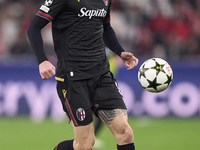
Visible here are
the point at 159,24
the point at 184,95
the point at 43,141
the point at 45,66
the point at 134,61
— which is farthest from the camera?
the point at 159,24

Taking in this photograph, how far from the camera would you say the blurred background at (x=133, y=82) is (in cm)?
800

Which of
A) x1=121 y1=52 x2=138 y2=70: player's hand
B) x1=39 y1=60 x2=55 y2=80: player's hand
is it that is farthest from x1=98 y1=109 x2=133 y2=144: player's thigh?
x1=39 y1=60 x2=55 y2=80: player's hand

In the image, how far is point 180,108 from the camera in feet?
31.7

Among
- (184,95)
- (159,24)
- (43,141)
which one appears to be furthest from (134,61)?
(159,24)

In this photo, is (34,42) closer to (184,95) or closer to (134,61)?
(134,61)

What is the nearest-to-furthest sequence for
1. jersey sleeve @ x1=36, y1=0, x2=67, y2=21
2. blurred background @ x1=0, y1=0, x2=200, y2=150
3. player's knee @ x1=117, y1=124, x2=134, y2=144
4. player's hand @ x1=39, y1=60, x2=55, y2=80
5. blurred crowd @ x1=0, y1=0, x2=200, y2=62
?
player's hand @ x1=39, y1=60, x2=55, y2=80
jersey sleeve @ x1=36, y1=0, x2=67, y2=21
player's knee @ x1=117, y1=124, x2=134, y2=144
blurred background @ x1=0, y1=0, x2=200, y2=150
blurred crowd @ x1=0, y1=0, x2=200, y2=62

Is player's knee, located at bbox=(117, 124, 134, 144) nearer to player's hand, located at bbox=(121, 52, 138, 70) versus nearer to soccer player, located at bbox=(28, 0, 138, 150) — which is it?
soccer player, located at bbox=(28, 0, 138, 150)

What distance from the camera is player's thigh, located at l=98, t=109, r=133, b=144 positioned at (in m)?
4.45

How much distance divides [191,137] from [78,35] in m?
4.03

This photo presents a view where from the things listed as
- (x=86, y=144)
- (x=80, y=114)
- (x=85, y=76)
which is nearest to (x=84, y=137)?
(x=86, y=144)

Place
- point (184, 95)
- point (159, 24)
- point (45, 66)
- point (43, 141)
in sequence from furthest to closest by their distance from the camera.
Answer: point (159, 24) → point (184, 95) → point (43, 141) → point (45, 66)

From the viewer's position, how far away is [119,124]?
448 cm

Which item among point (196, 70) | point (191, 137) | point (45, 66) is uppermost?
point (45, 66)

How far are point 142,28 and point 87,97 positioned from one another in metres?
7.66
